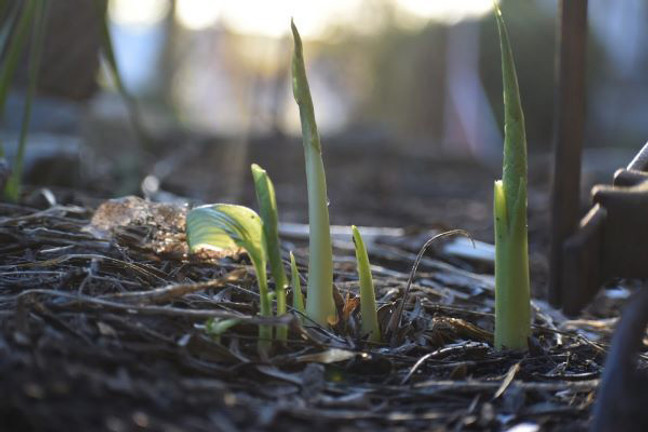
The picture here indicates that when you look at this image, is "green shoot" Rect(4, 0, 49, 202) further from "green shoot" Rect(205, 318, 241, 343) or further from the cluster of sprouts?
"green shoot" Rect(205, 318, 241, 343)

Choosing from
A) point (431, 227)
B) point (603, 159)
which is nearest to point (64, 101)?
point (431, 227)

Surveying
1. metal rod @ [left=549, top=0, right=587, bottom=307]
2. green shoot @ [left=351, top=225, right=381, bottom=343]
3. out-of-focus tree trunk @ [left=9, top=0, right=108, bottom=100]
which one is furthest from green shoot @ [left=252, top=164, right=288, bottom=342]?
out-of-focus tree trunk @ [left=9, top=0, right=108, bottom=100]

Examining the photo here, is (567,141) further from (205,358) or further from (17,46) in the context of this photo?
(17,46)

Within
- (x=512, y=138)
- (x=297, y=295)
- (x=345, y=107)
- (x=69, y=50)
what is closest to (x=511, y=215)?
(x=512, y=138)

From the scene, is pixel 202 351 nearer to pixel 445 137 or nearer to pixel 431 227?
pixel 431 227

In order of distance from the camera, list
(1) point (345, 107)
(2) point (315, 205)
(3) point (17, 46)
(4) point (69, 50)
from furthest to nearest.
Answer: (1) point (345, 107) → (4) point (69, 50) → (3) point (17, 46) → (2) point (315, 205)

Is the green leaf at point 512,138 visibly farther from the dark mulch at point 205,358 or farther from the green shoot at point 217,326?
the green shoot at point 217,326
